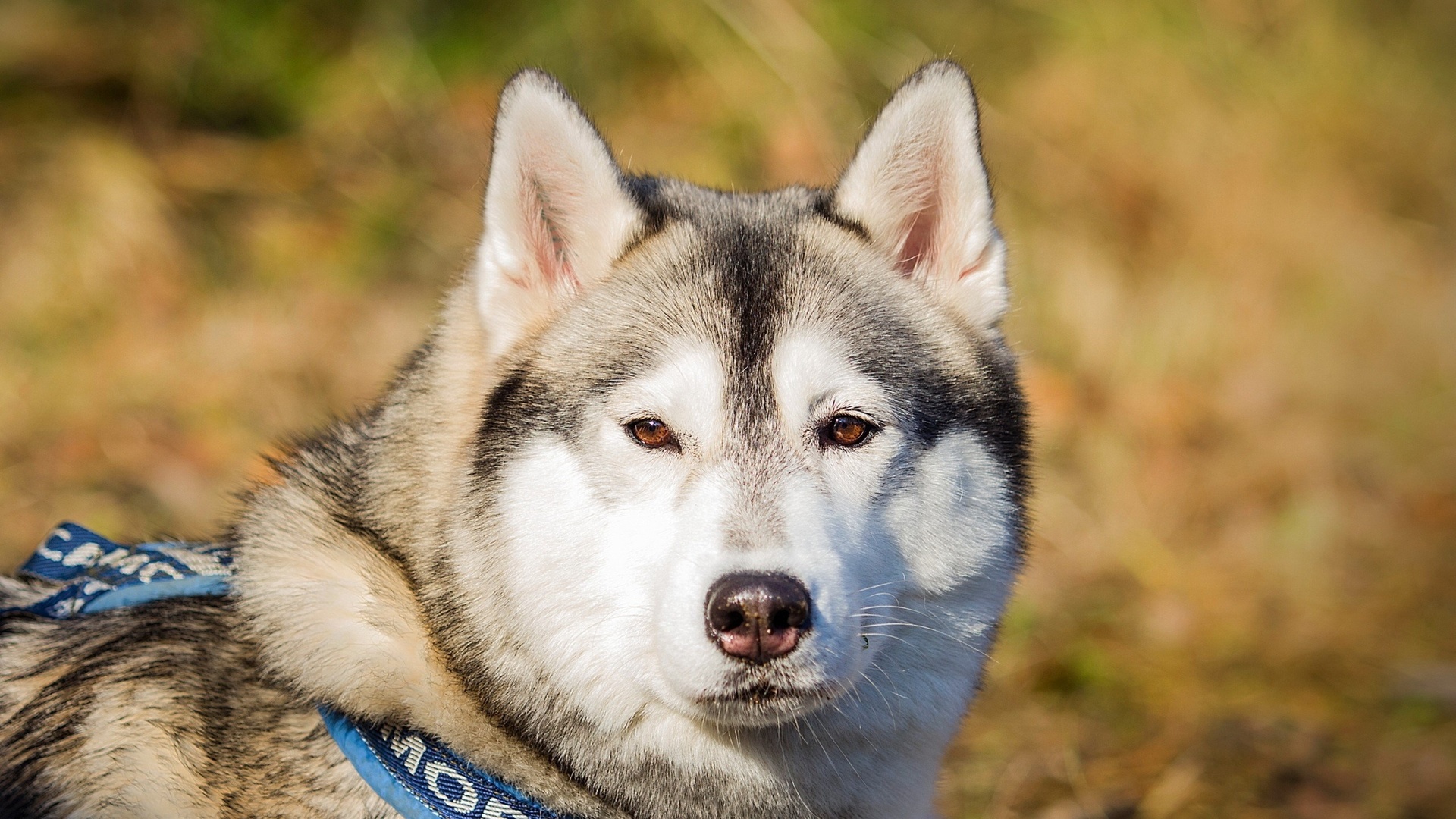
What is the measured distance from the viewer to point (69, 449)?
17.3ft

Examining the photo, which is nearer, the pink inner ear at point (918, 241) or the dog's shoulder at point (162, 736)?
the dog's shoulder at point (162, 736)

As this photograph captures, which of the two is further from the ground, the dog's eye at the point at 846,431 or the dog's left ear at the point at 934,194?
the dog's left ear at the point at 934,194

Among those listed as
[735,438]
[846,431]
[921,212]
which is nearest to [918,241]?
[921,212]

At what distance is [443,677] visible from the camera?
7.60 feet

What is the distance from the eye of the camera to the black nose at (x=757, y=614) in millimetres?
2033

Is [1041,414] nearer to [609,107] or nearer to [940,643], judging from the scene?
[609,107]

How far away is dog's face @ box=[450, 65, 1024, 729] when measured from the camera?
2.14 meters

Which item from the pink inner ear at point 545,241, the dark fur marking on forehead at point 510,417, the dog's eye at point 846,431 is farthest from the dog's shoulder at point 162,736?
the dog's eye at point 846,431

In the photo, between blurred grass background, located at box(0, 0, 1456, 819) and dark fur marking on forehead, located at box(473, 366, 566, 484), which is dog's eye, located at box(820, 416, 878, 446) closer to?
dark fur marking on forehead, located at box(473, 366, 566, 484)

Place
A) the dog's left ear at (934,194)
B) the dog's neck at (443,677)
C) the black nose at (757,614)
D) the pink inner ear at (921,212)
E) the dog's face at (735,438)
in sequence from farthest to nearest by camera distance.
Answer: the pink inner ear at (921,212) < the dog's left ear at (934,194) < the dog's neck at (443,677) < the dog's face at (735,438) < the black nose at (757,614)

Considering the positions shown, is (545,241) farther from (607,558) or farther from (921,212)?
(921,212)

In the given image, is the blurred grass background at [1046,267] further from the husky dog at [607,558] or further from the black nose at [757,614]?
the black nose at [757,614]

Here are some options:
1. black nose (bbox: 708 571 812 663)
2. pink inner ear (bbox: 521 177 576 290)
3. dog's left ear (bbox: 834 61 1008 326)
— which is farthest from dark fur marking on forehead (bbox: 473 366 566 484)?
dog's left ear (bbox: 834 61 1008 326)

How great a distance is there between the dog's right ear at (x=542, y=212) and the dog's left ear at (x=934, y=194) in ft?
1.95
